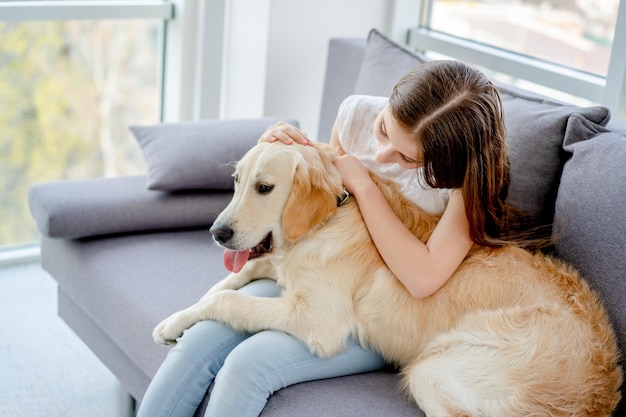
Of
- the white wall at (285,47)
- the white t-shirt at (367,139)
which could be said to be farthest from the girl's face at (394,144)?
the white wall at (285,47)

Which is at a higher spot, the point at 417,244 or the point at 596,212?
the point at 596,212

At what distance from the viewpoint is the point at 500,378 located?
1.66 metres

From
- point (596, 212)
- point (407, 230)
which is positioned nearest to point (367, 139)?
point (407, 230)

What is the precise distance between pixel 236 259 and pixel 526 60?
1621 millimetres

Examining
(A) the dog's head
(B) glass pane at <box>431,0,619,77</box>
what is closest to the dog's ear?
(A) the dog's head

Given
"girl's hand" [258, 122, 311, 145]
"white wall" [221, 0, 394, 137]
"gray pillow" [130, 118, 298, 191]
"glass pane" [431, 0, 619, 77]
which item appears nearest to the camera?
"girl's hand" [258, 122, 311, 145]

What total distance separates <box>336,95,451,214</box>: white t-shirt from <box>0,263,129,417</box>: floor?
104 centimetres

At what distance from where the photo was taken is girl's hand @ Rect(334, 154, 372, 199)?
1926 mm

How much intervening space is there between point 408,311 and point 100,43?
7.11 ft

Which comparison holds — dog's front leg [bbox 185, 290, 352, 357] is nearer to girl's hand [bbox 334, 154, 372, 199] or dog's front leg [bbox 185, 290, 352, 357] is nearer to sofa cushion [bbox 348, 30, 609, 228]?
girl's hand [bbox 334, 154, 372, 199]

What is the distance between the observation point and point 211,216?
8.50 ft

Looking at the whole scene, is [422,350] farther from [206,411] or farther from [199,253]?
[199,253]

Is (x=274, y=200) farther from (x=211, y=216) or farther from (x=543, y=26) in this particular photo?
(x=543, y=26)

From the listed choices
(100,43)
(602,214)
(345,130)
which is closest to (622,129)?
(602,214)
